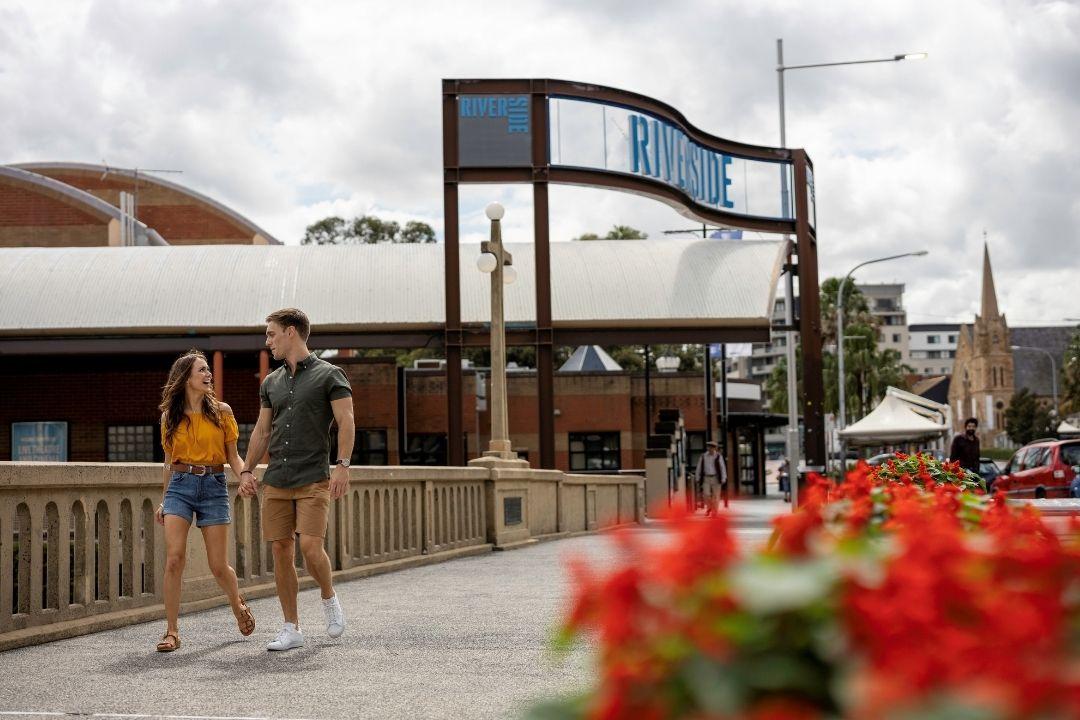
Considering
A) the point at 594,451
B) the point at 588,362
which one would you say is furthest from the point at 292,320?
the point at 588,362

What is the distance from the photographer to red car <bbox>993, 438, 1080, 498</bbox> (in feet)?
80.9

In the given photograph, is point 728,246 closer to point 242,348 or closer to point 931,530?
point 242,348

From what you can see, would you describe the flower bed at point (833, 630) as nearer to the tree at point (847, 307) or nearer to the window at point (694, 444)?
the window at point (694, 444)

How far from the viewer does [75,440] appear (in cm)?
3703

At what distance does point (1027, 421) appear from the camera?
9812cm

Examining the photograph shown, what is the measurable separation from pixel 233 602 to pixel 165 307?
1008 inches

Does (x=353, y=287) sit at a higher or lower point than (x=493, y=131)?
lower

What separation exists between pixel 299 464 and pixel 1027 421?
98.1m

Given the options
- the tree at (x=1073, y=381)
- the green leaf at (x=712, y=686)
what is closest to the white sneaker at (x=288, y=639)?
the green leaf at (x=712, y=686)

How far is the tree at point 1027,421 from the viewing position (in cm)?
9675

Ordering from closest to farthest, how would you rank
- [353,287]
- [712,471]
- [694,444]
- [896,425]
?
[712,471] < [353,287] < [896,425] < [694,444]

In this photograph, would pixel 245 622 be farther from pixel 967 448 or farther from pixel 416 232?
pixel 416 232

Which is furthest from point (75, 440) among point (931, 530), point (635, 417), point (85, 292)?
point (931, 530)

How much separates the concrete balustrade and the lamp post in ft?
4.53
